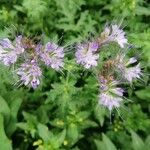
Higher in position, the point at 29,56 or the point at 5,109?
the point at 29,56

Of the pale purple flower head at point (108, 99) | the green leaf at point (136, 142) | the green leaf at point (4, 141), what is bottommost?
the green leaf at point (136, 142)

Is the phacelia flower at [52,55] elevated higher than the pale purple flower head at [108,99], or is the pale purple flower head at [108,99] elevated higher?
the phacelia flower at [52,55]

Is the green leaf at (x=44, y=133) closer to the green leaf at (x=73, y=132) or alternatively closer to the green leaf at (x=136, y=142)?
the green leaf at (x=73, y=132)

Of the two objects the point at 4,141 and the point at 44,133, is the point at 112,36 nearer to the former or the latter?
the point at 44,133

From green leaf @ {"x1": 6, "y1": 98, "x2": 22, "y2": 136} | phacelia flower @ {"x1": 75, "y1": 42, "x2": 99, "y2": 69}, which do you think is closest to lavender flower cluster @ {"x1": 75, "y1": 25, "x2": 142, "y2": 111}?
phacelia flower @ {"x1": 75, "y1": 42, "x2": 99, "y2": 69}

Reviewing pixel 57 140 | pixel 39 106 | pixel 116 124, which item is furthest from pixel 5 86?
pixel 116 124

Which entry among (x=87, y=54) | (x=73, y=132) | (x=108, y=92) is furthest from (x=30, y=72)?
(x=73, y=132)

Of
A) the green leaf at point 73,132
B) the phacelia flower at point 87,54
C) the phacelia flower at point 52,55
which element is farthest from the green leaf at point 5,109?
the phacelia flower at point 87,54

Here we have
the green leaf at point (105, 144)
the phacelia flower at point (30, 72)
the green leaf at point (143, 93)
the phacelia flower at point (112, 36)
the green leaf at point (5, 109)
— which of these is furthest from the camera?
the green leaf at point (143, 93)
